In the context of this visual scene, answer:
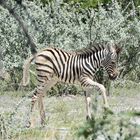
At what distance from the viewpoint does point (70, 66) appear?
14.7m

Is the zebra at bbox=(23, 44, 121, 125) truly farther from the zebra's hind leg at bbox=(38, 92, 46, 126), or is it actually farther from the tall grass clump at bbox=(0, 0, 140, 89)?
the tall grass clump at bbox=(0, 0, 140, 89)

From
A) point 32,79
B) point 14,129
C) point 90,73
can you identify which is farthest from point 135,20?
point 14,129

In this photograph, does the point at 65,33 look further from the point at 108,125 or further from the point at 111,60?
the point at 108,125

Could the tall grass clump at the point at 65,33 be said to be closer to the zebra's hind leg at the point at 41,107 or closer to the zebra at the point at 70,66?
the zebra at the point at 70,66

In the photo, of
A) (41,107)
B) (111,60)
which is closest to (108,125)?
(41,107)

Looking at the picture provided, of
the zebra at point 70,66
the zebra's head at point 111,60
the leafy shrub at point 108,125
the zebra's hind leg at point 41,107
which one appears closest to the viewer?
the leafy shrub at point 108,125

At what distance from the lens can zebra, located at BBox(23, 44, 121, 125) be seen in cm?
1352

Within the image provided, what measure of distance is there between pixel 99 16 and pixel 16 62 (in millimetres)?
2894

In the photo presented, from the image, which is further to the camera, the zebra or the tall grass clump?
the tall grass clump

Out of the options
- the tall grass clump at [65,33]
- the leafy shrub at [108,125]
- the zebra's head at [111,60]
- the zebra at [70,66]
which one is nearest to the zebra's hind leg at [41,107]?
the zebra at [70,66]

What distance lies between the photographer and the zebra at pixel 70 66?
13.5m

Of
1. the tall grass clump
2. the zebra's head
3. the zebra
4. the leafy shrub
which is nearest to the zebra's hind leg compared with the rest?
the zebra

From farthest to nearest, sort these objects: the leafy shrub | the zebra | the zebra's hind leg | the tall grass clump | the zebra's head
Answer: the tall grass clump, the zebra's head, the zebra, the zebra's hind leg, the leafy shrub

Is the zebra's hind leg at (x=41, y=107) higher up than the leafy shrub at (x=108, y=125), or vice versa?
the zebra's hind leg at (x=41, y=107)
